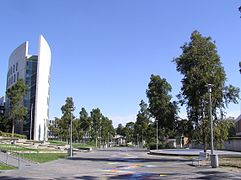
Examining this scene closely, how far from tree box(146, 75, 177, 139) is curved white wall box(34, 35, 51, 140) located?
113 ft

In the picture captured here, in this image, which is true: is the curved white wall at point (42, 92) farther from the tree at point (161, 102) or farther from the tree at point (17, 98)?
the tree at point (161, 102)

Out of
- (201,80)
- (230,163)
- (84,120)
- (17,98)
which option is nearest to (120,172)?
(230,163)

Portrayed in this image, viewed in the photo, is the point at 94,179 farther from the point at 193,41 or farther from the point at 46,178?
the point at 193,41

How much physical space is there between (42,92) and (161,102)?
40.3 meters

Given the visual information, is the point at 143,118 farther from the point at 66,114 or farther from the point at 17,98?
the point at 17,98

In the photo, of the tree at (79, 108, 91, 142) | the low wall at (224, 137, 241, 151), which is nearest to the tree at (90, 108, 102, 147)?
the tree at (79, 108, 91, 142)

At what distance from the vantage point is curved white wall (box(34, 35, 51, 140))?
95.6 m

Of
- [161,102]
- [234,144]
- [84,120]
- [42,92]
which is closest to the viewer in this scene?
[234,144]

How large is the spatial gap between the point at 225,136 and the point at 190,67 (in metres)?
7.69

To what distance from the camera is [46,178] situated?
17.1 m

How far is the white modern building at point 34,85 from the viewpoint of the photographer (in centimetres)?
9369

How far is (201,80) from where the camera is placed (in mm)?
35312

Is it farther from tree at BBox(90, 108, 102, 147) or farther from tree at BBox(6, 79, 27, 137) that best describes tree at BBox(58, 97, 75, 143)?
tree at BBox(90, 108, 102, 147)

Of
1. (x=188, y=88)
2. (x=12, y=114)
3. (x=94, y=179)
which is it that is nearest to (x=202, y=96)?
(x=188, y=88)
